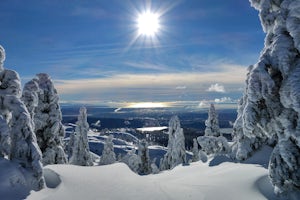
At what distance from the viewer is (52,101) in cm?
2947

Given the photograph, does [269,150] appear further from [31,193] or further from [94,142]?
[94,142]

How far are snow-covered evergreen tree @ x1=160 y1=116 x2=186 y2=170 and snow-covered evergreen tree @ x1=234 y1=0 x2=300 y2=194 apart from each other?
3666cm

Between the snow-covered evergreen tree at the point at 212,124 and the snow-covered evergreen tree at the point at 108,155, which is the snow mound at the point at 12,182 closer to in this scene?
the snow-covered evergreen tree at the point at 212,124

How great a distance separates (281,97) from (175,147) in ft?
128

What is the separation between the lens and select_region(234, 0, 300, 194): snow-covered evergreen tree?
1142cm

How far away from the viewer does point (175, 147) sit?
4981 cm

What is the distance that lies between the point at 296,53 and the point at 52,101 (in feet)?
77.4

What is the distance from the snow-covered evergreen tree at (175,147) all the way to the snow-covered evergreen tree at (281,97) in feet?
120

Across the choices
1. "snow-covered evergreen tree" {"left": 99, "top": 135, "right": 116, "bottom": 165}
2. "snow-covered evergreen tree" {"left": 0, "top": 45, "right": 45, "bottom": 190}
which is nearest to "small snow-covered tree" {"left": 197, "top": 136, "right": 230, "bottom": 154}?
"snow-covered evergreen tree" {"left": 99, "top": 135, "right": 116, "bottom": 165}

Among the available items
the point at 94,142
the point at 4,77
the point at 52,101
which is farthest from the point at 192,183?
the point at 94,142

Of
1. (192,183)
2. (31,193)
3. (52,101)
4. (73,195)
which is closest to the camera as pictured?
(31,193)

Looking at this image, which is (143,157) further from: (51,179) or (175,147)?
(51,179)

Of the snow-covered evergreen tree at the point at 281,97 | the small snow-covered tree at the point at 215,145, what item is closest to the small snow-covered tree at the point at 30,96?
the snow-covered evergreen tree at the point at 281,97

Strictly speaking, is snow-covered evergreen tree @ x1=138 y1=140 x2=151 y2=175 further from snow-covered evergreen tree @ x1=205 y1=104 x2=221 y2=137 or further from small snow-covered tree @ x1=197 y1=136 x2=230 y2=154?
small snow-covered tree @ x1=197 y1=136 x2=230 y2=154
